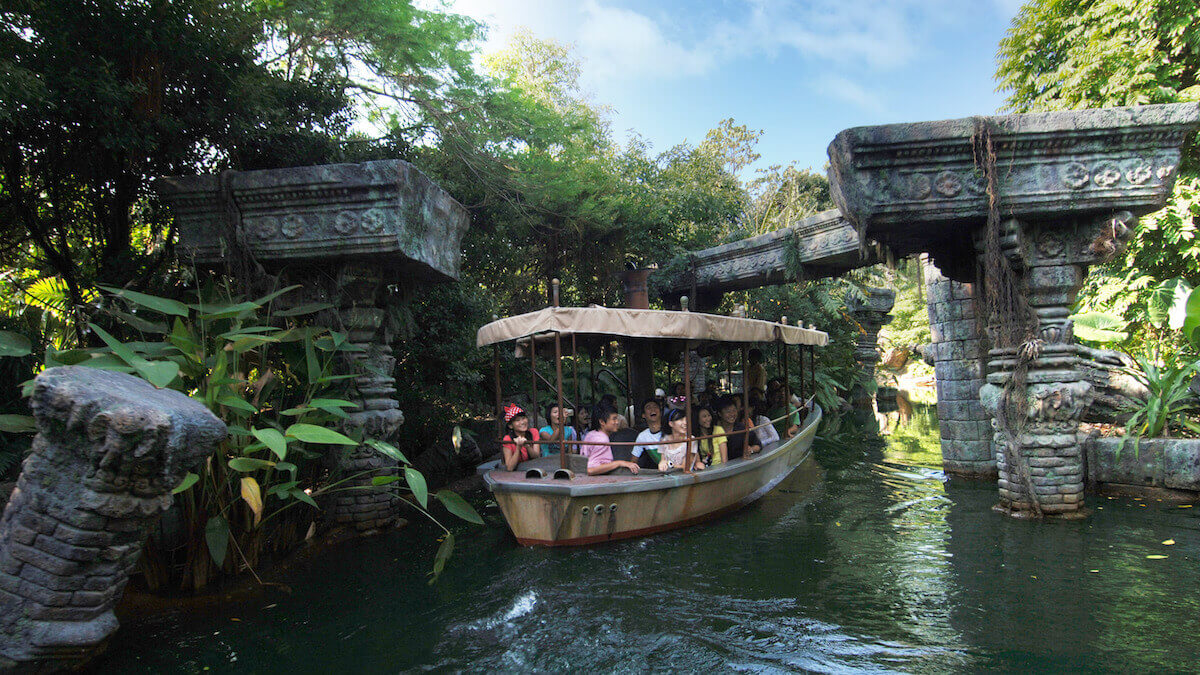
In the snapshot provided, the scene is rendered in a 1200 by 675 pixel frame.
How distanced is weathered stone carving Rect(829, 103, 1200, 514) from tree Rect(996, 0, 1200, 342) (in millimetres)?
4656

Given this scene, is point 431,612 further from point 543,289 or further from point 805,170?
point 805,170

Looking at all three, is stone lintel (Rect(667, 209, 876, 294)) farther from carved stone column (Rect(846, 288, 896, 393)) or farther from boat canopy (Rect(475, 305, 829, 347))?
carved stone column (Rect(846, 288, 896, 393))

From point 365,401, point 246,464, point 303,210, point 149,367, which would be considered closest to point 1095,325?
point 365,401

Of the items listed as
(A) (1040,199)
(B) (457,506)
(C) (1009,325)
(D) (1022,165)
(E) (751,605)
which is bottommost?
(E) (751,605)

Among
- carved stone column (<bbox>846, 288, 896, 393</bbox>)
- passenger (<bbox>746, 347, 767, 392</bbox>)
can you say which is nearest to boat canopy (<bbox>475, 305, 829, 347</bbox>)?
passenger (<bbox>746, 347, 767, 392</bbox>)

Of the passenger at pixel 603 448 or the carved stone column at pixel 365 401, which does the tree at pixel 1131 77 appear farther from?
the carved stone column at pixel 365 401

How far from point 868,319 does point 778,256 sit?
9.28 metres

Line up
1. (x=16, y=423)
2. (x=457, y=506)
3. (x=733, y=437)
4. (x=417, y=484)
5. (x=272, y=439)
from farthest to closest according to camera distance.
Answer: (x=733, y=437) → (x=457, y=506) → (x=417, y=484) → (x=272, y=439) → (x=16, y=423)

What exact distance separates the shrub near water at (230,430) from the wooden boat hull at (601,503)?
82 cm

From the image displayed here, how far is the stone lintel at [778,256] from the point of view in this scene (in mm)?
9625

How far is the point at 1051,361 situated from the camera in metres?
5.88

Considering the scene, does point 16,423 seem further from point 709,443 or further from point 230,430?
point 709,443

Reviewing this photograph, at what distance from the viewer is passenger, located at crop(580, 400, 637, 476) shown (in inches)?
240

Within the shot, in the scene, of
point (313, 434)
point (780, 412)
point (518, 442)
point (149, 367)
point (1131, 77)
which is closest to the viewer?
point (149, 367)
